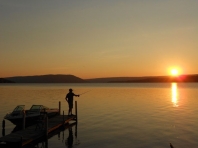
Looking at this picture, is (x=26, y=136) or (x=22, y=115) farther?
(x=22, y=115)

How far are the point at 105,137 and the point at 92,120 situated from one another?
829 centimetres

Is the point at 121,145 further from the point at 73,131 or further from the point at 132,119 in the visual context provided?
the point at 132,119

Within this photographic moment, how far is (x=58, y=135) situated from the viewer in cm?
2172

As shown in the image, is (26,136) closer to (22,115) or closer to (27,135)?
(27,135)

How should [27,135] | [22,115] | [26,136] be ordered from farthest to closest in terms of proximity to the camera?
[22,115] → [27,135] → [26,136]

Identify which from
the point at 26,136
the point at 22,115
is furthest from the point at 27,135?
the point at 22,115

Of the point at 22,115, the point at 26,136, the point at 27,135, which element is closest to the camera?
the point at 26,136

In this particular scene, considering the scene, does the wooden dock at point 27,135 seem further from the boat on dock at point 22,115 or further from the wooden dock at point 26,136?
the boat on dock at point 22,115

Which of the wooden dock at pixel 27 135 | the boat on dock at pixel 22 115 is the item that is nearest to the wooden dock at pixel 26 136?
the wooden dock at pixel 27 135

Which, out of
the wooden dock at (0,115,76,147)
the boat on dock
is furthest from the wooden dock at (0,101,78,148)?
the boat on dock

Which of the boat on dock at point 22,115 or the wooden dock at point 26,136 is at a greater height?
the boat on dock at point 22,115

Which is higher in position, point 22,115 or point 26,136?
point 22,115

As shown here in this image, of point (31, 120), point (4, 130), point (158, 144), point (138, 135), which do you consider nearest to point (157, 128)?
point (138, 135)

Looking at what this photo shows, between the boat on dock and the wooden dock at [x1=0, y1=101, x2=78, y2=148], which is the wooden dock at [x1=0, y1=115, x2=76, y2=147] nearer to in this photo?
the wooden dock at [x1=0, y1=101, x2=78, y2=148]
